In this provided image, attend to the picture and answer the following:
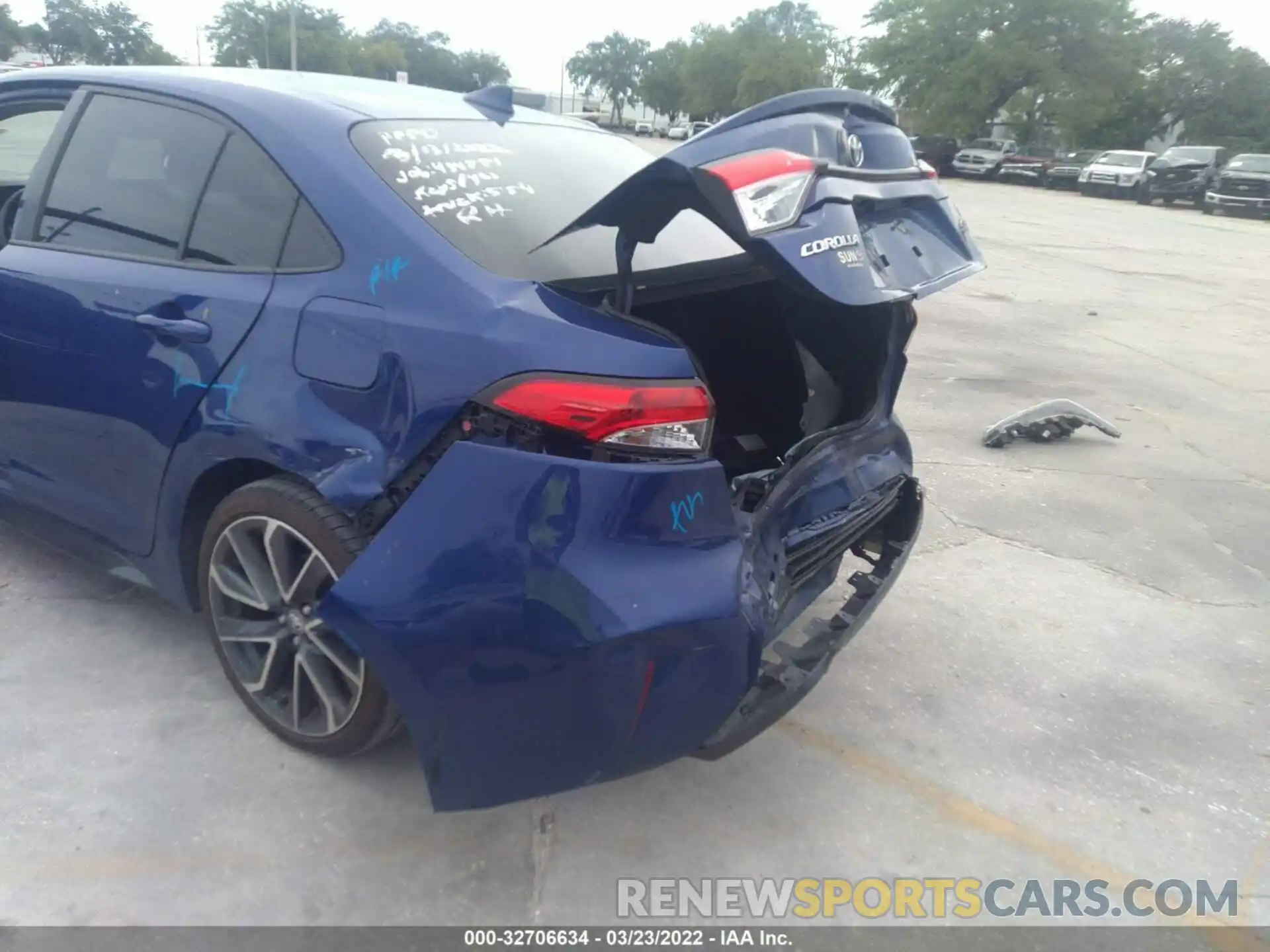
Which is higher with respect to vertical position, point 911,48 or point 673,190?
point 911,48

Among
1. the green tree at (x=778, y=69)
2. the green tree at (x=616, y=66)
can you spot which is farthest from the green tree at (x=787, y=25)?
the green tree at (x=616, y=66)

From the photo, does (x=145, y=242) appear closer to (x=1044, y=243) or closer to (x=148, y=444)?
(x=148, y=444)

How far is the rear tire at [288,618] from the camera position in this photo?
2.42 meters

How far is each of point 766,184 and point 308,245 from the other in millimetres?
1119

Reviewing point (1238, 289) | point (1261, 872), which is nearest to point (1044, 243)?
point (1238, 289)

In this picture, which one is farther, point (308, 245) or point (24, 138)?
point (24, 138)

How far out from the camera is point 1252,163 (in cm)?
2819

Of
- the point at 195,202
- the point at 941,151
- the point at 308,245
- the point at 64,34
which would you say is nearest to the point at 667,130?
the point at 64,34

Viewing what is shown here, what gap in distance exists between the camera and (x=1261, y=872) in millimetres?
2582

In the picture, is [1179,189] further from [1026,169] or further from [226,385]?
[226,385]

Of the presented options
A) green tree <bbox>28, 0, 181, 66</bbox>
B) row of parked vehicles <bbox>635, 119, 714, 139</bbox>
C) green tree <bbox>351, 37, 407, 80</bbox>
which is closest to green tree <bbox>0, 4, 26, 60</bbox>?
green tree <bbox>28, 0, 181, 66</bbox>

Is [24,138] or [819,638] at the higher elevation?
[24,138]

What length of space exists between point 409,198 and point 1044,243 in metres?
17.6

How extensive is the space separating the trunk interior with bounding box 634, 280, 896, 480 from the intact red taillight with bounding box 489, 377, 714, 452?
0.85 metres
